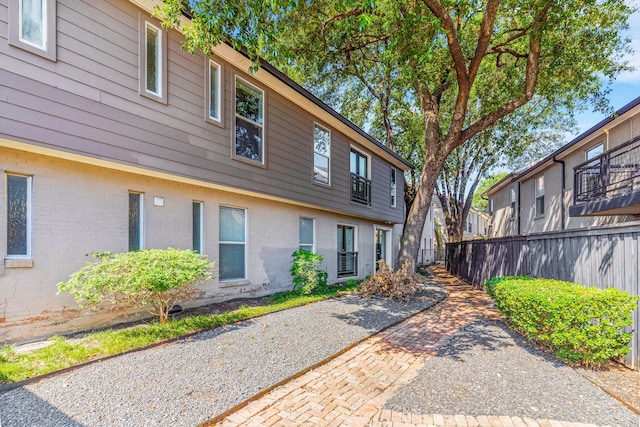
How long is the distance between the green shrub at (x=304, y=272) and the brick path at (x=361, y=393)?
133 inches

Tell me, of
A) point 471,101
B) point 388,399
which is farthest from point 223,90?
point 471,101

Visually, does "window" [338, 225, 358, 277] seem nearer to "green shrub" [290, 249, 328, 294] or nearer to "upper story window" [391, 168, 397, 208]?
"green shrub" [290, 249, 328, 294]

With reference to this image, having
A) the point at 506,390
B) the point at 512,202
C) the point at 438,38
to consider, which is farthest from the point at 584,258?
the point at 512,202

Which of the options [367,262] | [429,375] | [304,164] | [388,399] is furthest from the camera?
[367,262]

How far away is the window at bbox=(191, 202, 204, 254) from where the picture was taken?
7207mm

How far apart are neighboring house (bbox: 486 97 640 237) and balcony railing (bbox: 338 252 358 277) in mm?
7415

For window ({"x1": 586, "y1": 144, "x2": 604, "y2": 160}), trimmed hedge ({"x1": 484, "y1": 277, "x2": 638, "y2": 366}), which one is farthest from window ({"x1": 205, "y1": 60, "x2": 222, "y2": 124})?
window ({"x1": 586, "y1": 144, "x2": 604, "y2": 160})

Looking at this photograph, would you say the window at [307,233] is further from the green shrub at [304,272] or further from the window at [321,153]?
the window at [321,153]

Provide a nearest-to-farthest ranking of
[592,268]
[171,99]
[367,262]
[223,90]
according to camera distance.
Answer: [592,268] → [171,99] → [223,90] → [367,262]

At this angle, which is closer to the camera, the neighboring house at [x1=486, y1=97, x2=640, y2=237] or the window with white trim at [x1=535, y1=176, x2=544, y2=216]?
the neighboring house at [x1=486, y1=97, x2=640, y2=237]

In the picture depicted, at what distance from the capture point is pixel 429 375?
4.19 metres

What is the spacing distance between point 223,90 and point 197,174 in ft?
6.93

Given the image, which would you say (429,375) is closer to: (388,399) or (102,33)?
(388,399)

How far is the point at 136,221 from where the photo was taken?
6125 millimetres
